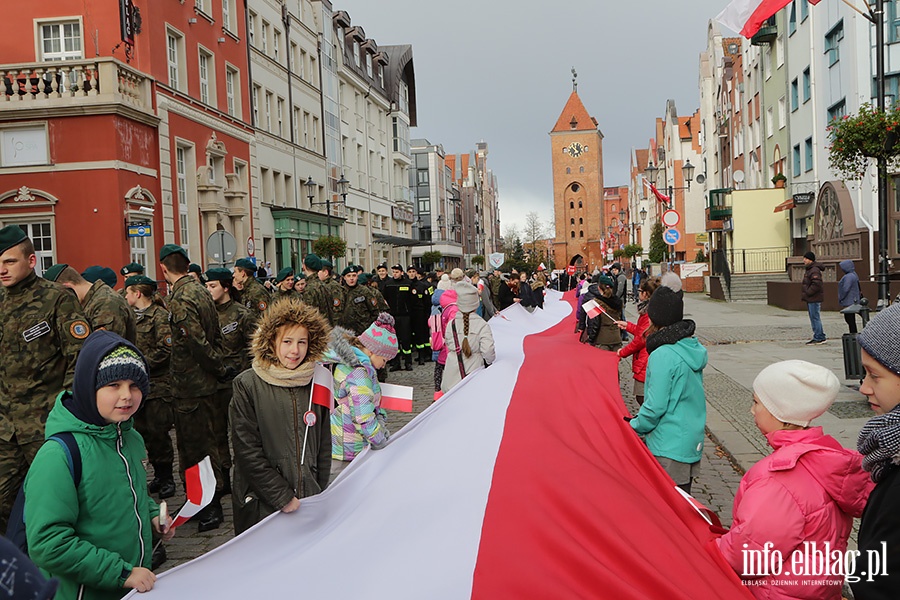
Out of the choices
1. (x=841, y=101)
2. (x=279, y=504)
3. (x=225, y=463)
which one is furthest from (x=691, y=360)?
(x=841, y=101)

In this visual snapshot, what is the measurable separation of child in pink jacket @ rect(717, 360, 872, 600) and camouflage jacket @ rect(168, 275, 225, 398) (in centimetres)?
514

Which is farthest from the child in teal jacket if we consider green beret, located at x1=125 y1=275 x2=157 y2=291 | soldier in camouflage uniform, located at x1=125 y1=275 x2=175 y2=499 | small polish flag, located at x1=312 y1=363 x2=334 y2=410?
green beret, located at x1=125 y1=275 x2=157 y2=291

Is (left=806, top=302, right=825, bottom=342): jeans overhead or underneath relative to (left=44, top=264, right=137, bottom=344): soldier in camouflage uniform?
underneath

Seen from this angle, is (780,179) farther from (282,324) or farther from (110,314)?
(282,324)

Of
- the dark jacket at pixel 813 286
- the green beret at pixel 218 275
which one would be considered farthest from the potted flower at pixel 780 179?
the green beret at pixel 218 275

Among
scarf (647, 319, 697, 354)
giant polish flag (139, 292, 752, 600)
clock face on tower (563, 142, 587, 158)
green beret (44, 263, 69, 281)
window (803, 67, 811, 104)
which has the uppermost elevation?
clock face on tower (563, 142, 587, 158)

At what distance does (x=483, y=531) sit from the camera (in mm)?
3750

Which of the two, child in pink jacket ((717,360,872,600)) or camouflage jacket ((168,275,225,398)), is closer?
child in pink jacket ((717,360,872,600))

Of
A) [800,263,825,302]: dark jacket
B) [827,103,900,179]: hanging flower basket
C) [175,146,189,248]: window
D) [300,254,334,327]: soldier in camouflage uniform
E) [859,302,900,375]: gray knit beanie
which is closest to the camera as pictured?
[859,302,900,375]: gray knit beanie

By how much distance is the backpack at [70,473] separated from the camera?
3.16 meters

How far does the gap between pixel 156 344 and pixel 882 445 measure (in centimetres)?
739

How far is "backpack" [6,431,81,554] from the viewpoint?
3.16 metres

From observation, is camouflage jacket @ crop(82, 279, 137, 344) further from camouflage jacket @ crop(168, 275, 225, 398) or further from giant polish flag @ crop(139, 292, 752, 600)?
giant polish flag @ crop(139, 292, 752, 600)

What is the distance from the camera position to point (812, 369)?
329 cm
